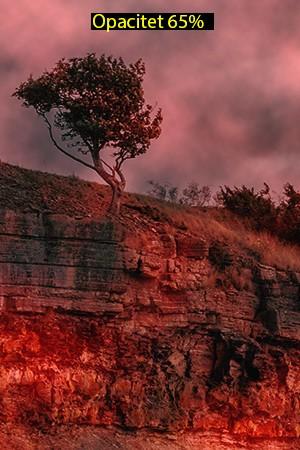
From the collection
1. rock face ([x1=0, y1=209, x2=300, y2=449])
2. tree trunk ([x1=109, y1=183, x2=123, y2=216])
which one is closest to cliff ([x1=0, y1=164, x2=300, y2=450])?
Result: rock face ([x1=0, y1=209, x2=300, y2=449])

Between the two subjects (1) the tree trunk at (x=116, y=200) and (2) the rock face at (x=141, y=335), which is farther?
(1) the tree trunk at (x=116, y=200)

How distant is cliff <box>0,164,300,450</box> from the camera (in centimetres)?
2798

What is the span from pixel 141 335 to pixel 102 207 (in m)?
7.33

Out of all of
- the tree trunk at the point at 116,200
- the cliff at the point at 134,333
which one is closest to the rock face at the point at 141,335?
the cliff at the point at 134,333

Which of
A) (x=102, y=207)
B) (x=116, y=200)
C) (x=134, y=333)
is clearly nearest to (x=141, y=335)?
(x=134, y=333)

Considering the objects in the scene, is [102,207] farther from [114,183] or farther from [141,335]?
[141,335]

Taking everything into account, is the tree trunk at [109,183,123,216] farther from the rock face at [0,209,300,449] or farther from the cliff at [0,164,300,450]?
the rock face at [0,209,300,449]

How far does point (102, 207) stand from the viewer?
35656 millimetres

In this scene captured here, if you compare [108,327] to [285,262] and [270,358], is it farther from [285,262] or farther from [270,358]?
[285,262]

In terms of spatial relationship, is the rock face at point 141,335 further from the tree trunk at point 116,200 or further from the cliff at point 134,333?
the tree trunk at point 116,200

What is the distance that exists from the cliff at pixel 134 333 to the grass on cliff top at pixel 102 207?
132 millimetres

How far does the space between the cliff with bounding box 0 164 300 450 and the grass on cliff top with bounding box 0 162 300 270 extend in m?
0.13

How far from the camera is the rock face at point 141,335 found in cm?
2805

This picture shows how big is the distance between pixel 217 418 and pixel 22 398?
7.69 m
